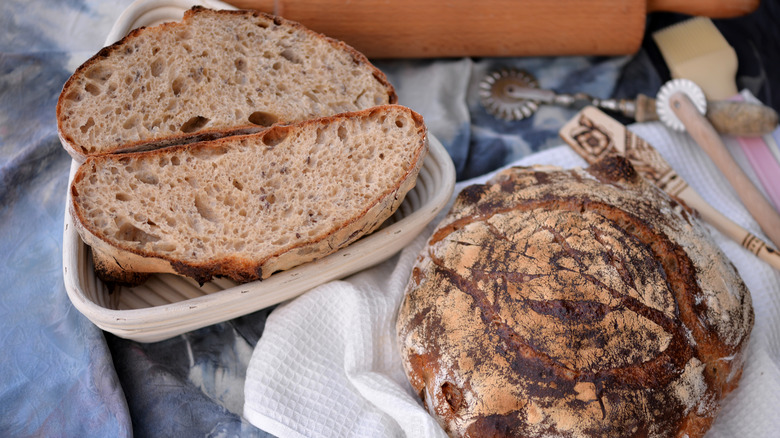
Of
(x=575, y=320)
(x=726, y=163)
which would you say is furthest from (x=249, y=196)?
(x=726, y=163)

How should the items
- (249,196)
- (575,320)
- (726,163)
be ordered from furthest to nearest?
(726,163), (249,196), (575,320)

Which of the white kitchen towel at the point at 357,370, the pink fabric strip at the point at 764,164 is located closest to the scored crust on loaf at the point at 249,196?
the white kitchen towel at the point at 357,370

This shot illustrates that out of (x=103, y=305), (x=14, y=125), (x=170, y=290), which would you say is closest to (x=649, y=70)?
(x=170, y=290)

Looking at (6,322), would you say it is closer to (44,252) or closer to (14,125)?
(44,252)

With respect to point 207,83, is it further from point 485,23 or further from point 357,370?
point 485,23

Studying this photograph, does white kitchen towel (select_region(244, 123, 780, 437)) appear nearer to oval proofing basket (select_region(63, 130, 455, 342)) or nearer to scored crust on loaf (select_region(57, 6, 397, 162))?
oval proofing basket (select_region(63, 130, 455, 342))
